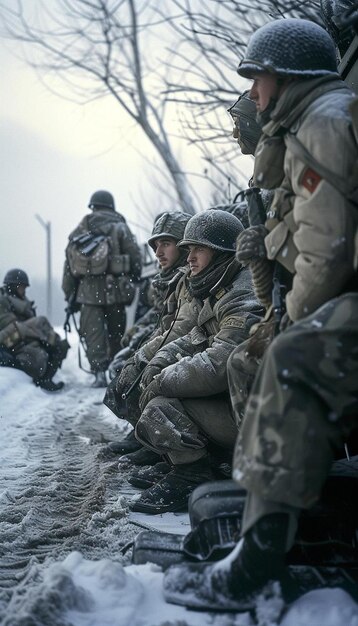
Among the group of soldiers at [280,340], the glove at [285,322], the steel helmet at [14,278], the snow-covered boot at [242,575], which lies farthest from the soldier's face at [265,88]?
the steel helmet at [14,278]

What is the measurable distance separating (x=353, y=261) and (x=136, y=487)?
2.40 m

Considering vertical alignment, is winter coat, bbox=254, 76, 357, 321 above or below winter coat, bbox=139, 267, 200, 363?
above

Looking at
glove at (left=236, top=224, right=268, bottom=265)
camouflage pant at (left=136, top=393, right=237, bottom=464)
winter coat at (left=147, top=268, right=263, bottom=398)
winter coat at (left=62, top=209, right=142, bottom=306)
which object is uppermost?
glove at (left=236, top=224, right=268, bottom=265)

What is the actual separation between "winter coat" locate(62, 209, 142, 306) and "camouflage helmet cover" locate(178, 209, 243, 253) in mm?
5400

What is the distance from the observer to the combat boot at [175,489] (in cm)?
361

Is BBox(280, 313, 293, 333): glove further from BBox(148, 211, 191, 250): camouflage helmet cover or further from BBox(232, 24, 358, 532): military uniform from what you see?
BBox(148, 211, 191, 250): camouflage helmet cover

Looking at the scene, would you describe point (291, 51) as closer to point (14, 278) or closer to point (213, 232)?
point (213, 232)

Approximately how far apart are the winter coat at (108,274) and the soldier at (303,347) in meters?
7.23

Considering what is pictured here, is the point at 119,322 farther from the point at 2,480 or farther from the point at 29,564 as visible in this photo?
the point at 29,564

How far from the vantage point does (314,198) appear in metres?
2.28

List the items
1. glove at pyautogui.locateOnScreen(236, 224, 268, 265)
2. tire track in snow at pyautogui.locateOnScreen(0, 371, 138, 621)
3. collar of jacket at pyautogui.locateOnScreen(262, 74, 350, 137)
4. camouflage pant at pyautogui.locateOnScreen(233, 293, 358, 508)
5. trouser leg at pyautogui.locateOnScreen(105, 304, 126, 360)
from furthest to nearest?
trouser leg at pyautogui.locateOnScreen(105, 304, 126, 360) < tire track in snow at pyautogui.locateOnScreen(0, 371, 138, 621) < glove at pyautogui.locateOnScreen(236, 224, 268, 265) < collar of jacket at pyautogui.locateOnScreen(262, 74, 350, 137) < camouflage pant at pyautogui.locateOnScreen(233, 293, 358, 508)

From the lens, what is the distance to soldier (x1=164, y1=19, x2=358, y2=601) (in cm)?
208

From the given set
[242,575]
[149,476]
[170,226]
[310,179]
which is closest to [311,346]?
[310,179]

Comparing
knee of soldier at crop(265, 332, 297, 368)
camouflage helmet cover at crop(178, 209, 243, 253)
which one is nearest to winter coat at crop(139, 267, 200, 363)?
camouflage helmet cover at crop(178, 209, 243, 253)
